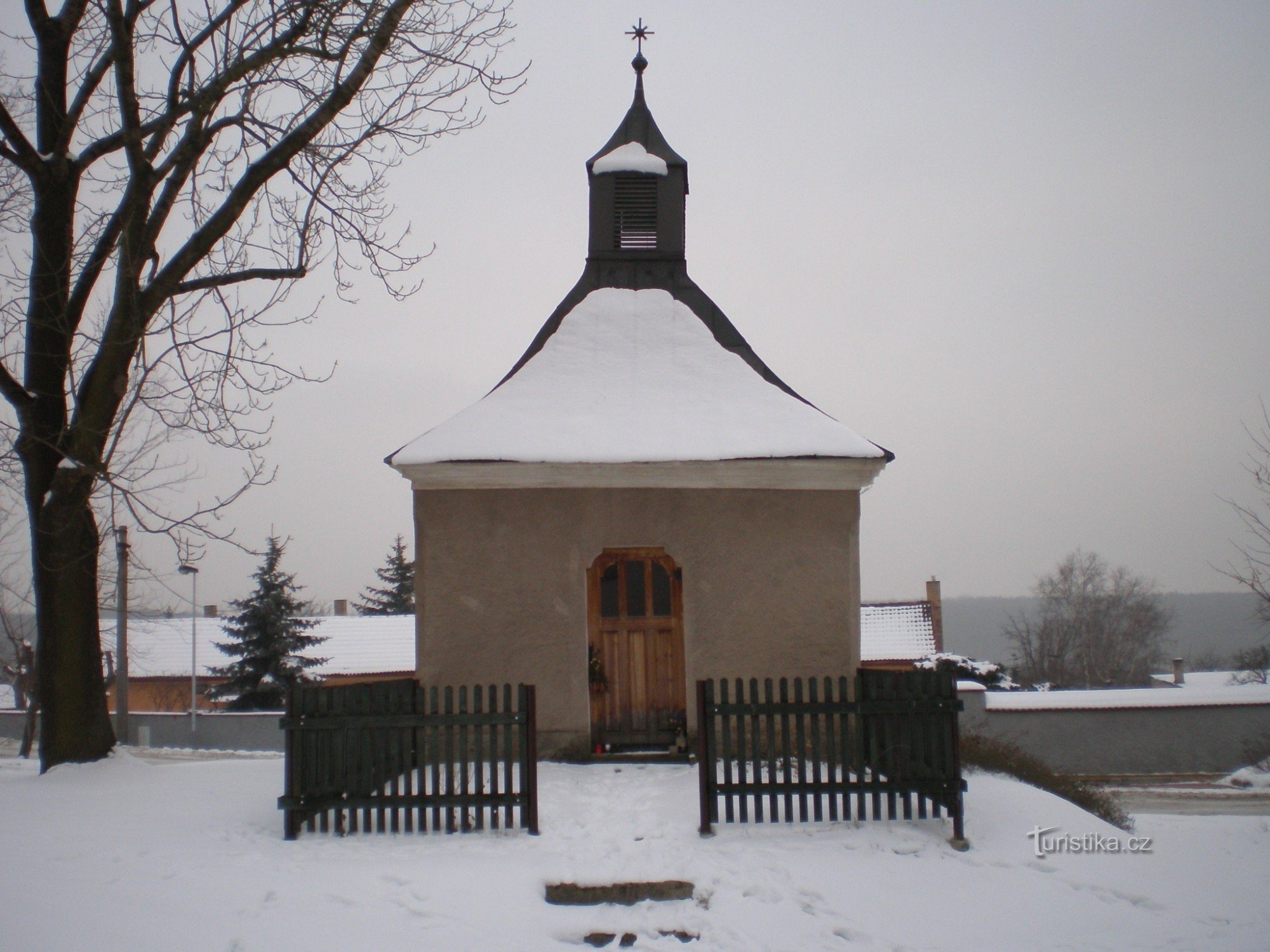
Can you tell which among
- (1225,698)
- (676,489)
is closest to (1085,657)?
(1225,698)

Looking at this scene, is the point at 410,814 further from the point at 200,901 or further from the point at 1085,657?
the point at 1085,657

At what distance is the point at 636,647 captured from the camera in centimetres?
1024

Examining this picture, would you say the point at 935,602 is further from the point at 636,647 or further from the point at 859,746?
the point at 859,746

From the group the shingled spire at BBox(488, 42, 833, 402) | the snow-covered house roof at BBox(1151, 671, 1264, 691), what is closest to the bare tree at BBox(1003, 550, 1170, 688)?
the snow-covered house roof at BBox(1151, 671, 1264, 691)

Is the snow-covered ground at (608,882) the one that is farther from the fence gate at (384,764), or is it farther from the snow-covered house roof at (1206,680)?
the snow-covered house roof at (1206,680)

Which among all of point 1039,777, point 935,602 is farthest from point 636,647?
point 935,602

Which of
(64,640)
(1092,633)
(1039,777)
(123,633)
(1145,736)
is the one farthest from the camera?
(1092,633)

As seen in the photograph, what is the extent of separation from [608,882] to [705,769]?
134cm

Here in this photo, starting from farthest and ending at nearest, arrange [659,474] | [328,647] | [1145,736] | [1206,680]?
[1206,680] → [328,647] → [1145,736] → [659,474]

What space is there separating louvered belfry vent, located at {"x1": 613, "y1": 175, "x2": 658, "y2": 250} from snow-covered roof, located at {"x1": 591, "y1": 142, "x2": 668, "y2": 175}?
0.37ft

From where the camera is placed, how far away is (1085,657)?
56.1 meters

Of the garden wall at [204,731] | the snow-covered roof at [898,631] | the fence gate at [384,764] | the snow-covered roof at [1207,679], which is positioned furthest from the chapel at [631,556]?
the snow-covered roof at [1207,679]

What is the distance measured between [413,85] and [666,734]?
7.84 m

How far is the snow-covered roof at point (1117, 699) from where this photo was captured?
22141 millimetres
